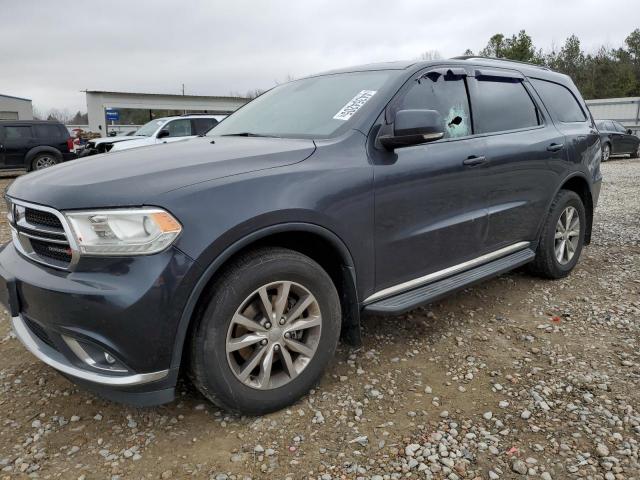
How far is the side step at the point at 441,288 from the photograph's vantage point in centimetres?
281

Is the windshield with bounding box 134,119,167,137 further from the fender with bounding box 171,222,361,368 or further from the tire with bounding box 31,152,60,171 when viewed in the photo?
the fender with bounding box 171,222,361,368

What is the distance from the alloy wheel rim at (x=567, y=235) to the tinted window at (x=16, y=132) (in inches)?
585

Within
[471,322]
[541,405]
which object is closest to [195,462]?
[541,405]

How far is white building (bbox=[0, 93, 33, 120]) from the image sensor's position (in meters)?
37.1

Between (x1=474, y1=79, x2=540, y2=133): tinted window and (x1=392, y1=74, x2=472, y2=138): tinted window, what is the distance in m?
0.14

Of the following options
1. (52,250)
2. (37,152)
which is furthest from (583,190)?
(37,152)

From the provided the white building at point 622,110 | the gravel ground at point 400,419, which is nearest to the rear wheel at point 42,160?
the gravel ground at point 400,419

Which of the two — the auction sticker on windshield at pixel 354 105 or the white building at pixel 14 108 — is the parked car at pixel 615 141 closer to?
the auction sticker on windshield at pixel 354 105

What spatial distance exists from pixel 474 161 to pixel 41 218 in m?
2.56

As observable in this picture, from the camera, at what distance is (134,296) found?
6.48 ft

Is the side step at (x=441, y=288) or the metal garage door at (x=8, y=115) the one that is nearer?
the side step at (x=441, y=288)

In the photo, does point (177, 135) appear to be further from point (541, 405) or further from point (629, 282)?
point (541, 405)

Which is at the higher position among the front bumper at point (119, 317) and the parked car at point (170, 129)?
the parked car at point (170, 129)

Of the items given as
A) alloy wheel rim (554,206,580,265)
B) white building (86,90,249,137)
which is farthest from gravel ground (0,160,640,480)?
white building (86,90,249,137)
